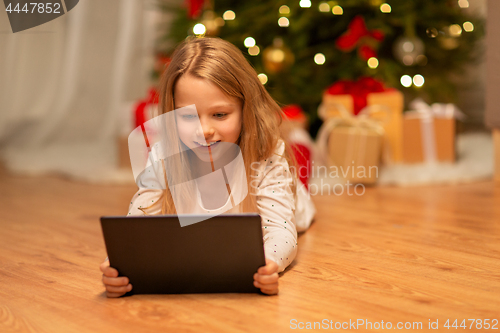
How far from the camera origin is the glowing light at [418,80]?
7.06 feet

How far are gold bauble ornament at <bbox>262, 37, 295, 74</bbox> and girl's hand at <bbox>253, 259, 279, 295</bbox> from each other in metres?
1.51

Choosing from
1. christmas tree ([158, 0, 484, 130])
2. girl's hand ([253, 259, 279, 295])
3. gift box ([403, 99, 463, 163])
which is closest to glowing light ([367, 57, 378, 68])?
christmas tree ([158, 0, 484, 130])

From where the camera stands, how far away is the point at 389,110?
1.93m

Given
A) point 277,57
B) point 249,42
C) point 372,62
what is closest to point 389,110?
point 372,62

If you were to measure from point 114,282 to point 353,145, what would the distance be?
1.23 m

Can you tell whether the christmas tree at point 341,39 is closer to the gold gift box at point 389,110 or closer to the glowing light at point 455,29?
the glowing light at point 455,29

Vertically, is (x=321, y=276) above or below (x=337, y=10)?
below

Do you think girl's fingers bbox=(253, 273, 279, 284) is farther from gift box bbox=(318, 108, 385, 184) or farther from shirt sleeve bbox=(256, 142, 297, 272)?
gift box bbox=(318, 108, 385, 184)

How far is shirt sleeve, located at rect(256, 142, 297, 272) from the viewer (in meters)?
0.92

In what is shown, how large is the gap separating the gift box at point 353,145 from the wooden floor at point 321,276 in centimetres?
29

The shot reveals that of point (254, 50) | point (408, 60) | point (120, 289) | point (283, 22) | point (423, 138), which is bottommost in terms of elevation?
point (423, 138)

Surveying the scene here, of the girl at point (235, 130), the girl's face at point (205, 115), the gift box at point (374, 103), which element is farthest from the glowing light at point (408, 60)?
the girl's face at point (205, 115)

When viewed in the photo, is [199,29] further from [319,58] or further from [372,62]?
[372,62]

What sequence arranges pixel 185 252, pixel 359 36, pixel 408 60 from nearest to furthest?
pixel 185 252 < pixel 359 36 < pixel 408 60
